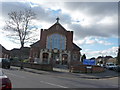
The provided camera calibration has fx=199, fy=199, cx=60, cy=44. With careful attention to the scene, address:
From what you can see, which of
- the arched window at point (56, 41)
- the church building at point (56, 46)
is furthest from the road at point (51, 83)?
the arched window at point (56, 41)

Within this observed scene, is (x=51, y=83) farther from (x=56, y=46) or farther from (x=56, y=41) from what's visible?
(x=56, y=41)

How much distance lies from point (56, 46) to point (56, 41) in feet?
4.48

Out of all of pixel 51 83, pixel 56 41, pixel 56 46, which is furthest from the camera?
pixel 56 41

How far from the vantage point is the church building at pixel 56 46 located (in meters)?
49.3

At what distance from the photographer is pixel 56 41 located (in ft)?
165

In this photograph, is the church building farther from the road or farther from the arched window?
the road

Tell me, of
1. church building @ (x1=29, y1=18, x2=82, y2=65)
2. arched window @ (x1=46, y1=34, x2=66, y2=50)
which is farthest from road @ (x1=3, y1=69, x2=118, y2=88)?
arched window @ (x1=46, y1=34, x2=66, y2=50)

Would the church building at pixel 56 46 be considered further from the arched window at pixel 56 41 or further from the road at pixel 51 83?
the road at pixel 51 83

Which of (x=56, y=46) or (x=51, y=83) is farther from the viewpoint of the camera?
(x=56, y=46)

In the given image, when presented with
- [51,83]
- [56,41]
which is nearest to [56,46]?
[56,41]

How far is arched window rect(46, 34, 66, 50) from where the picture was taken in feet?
163

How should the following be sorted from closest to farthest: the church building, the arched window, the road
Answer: the road
the church building
the arched window

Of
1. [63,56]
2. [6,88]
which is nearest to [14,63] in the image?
[63,56]

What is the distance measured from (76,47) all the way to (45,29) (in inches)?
376
